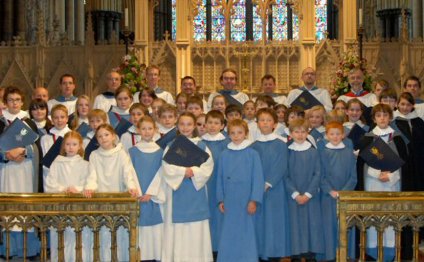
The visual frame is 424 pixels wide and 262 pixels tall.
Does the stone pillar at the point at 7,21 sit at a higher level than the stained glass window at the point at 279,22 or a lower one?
lower

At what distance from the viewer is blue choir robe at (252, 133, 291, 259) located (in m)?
7.56

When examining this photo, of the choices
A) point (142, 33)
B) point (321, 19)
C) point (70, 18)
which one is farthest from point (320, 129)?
point (321, 19)

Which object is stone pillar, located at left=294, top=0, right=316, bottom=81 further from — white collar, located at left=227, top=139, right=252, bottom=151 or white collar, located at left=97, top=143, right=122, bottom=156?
white collar, located at left=97, top=143, right=122, bottom=156

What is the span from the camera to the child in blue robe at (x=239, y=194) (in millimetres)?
7316

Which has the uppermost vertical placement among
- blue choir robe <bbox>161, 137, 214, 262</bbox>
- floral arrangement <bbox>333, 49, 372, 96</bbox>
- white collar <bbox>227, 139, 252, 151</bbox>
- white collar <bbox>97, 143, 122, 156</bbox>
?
floral arrangement <bbox>333, 49, 372, 96</bbox>

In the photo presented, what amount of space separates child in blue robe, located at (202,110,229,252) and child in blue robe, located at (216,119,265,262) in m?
0.25

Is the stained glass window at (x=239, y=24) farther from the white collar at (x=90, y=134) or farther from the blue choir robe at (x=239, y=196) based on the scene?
the blue choir robe at (x=239, y=196)

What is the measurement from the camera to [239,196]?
24.2 ft

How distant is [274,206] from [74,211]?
2.28 meters

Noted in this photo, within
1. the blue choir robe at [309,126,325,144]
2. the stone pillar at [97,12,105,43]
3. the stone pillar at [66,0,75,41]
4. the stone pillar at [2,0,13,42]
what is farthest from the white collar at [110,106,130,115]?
the stone pillar at [97,12,105,43]

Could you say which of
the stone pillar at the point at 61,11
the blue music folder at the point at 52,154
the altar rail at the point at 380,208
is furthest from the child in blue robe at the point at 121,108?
the stone pillar at the point at 61,11

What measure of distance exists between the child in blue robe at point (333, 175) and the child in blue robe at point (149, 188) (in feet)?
5.41

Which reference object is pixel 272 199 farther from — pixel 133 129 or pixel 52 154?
pixel 52 154

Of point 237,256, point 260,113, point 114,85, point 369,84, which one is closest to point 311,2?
point 369,84
